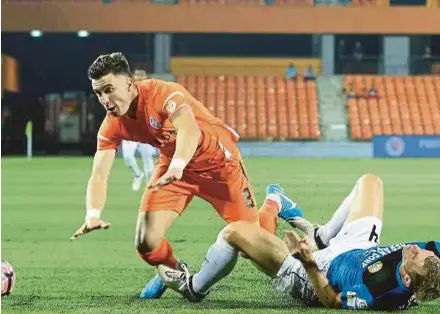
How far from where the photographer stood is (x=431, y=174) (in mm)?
25547

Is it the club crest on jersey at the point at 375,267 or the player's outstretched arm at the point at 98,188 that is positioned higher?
the player's outstretched arm at the point at 98,188

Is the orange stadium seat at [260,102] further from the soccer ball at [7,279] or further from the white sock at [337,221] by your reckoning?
the soccer ball at [7,279]

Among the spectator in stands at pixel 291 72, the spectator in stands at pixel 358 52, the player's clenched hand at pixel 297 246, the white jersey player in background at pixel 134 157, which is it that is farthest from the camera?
the spectator in stands at pixel 358 52

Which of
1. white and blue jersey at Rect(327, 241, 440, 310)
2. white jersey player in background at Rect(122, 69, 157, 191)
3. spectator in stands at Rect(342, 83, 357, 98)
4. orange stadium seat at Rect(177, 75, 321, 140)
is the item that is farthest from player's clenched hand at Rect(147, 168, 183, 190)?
spectator in stands at Rect(342, 83, 357, 98)

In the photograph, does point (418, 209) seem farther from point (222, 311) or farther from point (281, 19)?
point (281, 19)

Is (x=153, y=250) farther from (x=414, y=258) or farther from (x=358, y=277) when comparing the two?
(x=414, y=258)

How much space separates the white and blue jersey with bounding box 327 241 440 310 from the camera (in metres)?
5.77

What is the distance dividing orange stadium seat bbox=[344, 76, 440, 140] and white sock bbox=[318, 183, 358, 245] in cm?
3304

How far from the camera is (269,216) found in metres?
8.00

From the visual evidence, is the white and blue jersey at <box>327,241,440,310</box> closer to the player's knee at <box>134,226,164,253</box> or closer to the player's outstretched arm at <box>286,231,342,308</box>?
the player's outstretched arm at <box>286,231,342,308</box>

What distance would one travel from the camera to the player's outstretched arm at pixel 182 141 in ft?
19.2

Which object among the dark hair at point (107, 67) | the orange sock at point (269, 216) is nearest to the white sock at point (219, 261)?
the dark hair at point (107, 67)

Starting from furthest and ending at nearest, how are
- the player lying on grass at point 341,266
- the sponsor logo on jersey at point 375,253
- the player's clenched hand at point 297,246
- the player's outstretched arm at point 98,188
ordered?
the player's outstretched arm at point 98,188 → the sponsor logo on jersey at point 375,253 → the player lying on grass at point 341,266 → the player's clenched hand at point 297,246

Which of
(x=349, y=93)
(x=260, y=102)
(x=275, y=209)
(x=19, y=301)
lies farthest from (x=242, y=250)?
(x=260, y=102)
